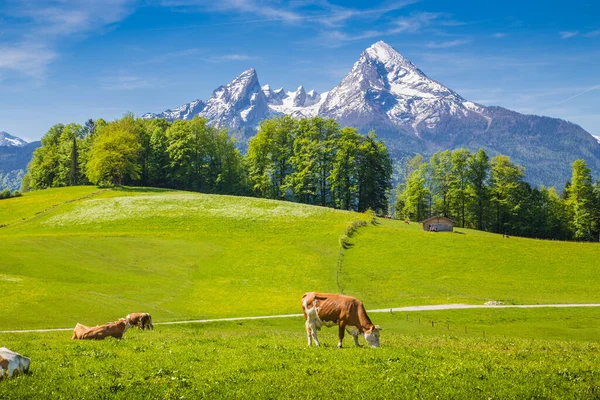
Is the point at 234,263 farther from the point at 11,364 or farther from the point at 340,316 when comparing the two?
the point at 11,364

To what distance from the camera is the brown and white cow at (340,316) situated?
2138 centimetres

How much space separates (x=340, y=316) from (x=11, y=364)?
12.8 m

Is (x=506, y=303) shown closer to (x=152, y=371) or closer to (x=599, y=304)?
(x=599, y=304)

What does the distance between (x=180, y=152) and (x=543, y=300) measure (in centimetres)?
9951

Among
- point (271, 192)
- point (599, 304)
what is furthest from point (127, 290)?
point (271, 192)

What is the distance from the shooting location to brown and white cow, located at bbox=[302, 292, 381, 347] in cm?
2138

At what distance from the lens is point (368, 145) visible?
12219cm

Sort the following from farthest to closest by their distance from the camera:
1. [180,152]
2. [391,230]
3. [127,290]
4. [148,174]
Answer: [148,174] → [180,152] → [391,230] → [127,290]

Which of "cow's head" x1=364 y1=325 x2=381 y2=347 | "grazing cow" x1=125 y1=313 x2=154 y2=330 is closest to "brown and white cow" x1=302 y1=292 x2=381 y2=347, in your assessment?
"cow's head" x1=364 y1=325 x2=381 y2=347

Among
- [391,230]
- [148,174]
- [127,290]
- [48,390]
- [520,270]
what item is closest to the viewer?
[48,390]

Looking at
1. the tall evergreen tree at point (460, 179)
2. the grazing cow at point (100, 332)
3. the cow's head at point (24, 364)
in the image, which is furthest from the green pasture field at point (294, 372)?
the tall evergreen tree at point (460, 179)

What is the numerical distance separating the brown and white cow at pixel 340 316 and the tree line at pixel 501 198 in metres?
100

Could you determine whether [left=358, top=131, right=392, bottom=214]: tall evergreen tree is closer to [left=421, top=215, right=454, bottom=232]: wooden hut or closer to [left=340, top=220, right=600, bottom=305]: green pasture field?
[left=421, top=215, right=454, bottom=232]: wooden hut

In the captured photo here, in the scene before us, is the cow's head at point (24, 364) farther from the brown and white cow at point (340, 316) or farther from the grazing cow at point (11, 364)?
the brown and white cow at point (340, 316)
